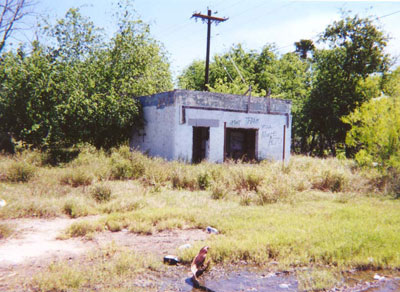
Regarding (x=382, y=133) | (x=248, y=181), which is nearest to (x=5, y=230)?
(x=248, y=181)

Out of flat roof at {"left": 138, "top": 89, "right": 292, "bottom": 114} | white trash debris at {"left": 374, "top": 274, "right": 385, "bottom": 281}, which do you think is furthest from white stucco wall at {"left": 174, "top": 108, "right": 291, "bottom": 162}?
white trash debris at {"left": 374, "top": 274, "right": 385, "bottom": 281}

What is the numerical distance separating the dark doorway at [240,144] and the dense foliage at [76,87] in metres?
4.78

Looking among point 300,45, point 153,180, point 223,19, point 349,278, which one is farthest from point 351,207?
point 300,45

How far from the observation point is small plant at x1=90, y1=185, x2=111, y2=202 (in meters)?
8.55

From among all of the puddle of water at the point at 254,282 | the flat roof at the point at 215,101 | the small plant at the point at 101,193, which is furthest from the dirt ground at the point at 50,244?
the flat roof at the point at 215,101

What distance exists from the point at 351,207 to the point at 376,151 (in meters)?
4.09

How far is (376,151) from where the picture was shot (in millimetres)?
11195

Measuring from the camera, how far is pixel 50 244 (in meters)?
5.65

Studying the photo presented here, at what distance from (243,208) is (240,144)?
9940mm

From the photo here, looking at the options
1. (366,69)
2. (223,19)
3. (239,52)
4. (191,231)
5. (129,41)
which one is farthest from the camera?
(239,52)

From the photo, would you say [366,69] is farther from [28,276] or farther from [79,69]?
[28,276]

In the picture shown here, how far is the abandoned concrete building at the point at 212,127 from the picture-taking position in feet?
49.9

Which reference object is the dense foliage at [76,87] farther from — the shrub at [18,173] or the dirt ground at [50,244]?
the dirt ground at [50,244]

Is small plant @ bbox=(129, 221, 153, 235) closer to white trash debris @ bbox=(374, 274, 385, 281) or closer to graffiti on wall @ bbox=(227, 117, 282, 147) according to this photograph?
white trash debris @ bbox=(374, 274, 385, 281)
